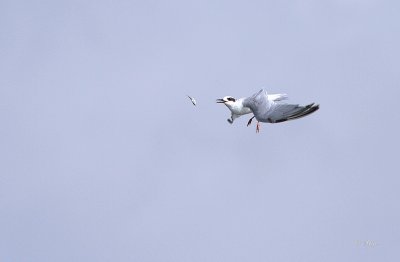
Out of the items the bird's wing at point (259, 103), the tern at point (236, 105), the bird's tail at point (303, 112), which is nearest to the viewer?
the bird's tail at point (303, 112)

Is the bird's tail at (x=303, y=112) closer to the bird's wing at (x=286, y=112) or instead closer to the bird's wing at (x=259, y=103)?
the bird's wing at (x=286, y=112)

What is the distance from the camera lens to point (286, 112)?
33156 mm

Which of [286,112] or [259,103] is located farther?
[259,103]

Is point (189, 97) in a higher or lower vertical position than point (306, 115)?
higher

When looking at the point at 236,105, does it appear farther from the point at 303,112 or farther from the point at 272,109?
the point at 303,112

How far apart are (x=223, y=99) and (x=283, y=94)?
4558mm

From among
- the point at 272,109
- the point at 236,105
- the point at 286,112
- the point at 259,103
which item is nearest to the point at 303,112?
the point at 286,112

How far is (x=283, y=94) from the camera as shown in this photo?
45.1 m

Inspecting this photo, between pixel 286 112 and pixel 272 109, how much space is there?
2.37 m

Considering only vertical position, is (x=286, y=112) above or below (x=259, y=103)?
below

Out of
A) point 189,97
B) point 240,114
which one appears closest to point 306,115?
point 189,97

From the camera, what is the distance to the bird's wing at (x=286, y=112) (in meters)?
30.7

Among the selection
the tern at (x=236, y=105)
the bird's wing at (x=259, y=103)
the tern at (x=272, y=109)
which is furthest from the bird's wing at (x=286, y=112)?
the tern at (x=236, y=105)

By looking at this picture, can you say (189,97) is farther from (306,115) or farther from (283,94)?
(283,94)
